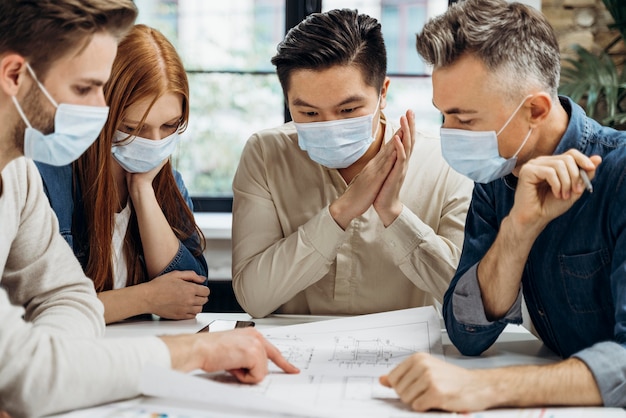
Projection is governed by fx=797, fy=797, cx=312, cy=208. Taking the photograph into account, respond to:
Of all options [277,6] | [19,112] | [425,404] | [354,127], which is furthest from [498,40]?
[277,6]

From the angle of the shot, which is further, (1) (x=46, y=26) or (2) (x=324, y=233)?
(2) (x=324, y=233)

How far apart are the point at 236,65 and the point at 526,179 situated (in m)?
2.65

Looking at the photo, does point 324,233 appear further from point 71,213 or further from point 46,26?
point 46,26

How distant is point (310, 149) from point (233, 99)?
1.93 meters

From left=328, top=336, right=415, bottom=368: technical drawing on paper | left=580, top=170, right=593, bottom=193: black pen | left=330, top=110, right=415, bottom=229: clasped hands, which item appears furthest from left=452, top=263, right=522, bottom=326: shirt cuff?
left=330, top=110, right=415, bottom=229: clasped hands

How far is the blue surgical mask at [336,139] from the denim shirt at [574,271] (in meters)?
0.44

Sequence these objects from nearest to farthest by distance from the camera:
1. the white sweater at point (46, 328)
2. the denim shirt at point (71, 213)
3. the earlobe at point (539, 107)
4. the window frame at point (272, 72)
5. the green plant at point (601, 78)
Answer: the white sweater at point (46, 328) → the earlobe at point (539, 107) → the denim shirt at point (71, 213) → the green plant at point (601, 78) → the window frame at point (272, 72)

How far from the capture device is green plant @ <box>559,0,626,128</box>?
3330 mm

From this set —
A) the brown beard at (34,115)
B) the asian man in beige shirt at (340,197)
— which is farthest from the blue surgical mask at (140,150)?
the brown beard at (34,115)

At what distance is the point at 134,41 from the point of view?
187 centimetres

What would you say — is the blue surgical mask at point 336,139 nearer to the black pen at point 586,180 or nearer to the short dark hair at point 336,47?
Answer: the short dark hair at point 336,47

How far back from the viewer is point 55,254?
1.50 metres

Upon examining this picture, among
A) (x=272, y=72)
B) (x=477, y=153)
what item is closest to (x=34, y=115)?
(x=477, y=153)

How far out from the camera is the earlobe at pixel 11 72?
1.22 meters
